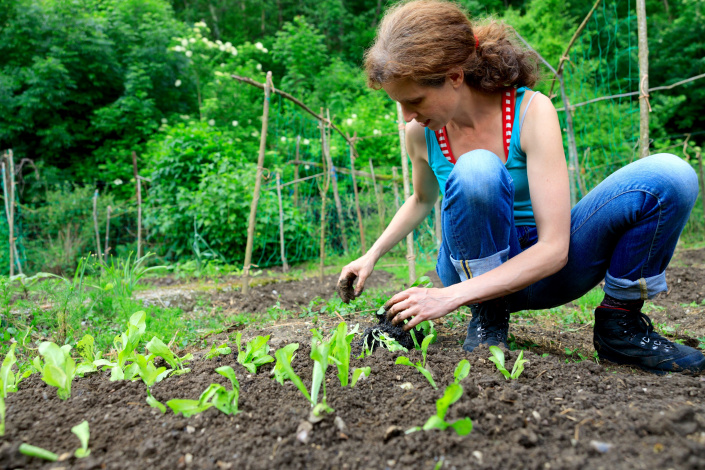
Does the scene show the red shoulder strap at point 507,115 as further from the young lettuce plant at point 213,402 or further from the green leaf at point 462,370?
the young lettuce plant at point 213,402

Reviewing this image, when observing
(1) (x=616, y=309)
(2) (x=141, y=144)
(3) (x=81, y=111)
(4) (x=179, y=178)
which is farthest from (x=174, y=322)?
(3) (x=81, y=111)

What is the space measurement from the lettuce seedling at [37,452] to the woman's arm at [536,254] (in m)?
0.94

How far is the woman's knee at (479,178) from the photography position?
58.8 inches

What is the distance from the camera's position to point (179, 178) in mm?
7457

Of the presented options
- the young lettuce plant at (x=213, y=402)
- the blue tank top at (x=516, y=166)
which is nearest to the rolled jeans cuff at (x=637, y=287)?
the blue tank top at (x=516, y=166)

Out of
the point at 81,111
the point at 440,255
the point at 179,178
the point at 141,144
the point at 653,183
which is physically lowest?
the point at 440,255

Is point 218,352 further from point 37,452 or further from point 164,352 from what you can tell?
point 37,452

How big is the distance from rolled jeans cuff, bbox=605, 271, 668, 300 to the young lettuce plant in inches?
52.0

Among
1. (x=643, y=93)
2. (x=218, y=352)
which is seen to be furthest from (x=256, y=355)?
(x=643, y=93)

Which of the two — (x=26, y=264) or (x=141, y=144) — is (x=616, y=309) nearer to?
(x=26, y=264)

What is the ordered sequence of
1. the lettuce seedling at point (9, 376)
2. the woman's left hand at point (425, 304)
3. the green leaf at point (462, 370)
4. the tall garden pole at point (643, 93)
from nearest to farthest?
the green leaf at point (462, 370), the lettuce seedling at point (9, 376), the woman's left hand at point (425, 304), the tall garden pole at point (643, 93)

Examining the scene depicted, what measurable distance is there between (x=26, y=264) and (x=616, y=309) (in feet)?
25.3

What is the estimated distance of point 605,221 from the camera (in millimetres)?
1591

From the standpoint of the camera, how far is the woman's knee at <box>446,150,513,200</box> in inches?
58.8
